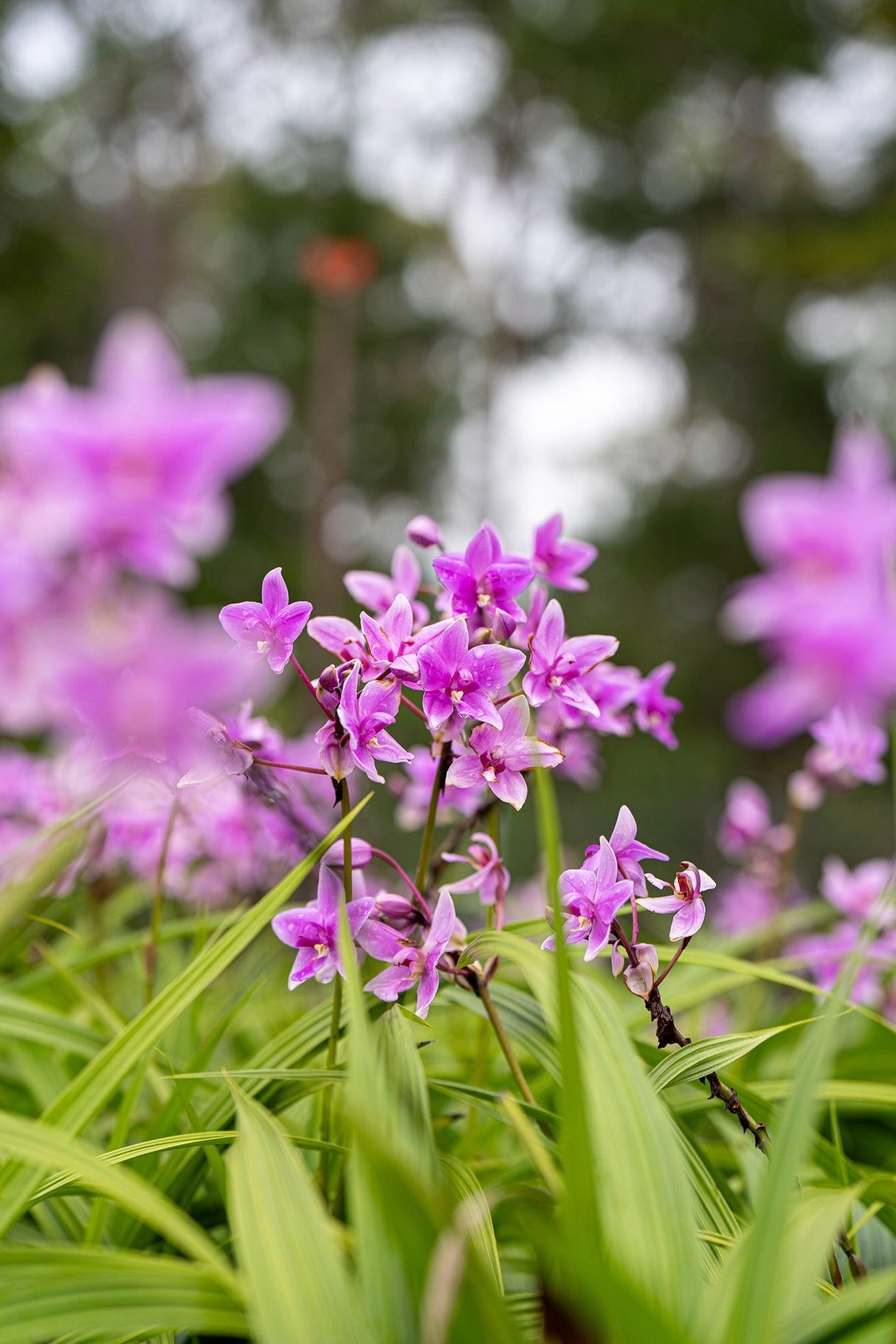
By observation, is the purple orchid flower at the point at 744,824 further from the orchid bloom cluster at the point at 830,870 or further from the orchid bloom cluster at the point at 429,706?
the orchid bloom cluster at the point at 429,706

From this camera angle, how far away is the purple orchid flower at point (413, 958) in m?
0.96

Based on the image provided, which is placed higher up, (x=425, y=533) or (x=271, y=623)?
(x=425, y=533)

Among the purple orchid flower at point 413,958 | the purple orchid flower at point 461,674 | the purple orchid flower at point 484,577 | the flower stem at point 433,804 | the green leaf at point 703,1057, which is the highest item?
the purple orchid flower at point 484,577

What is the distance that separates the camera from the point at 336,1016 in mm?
999

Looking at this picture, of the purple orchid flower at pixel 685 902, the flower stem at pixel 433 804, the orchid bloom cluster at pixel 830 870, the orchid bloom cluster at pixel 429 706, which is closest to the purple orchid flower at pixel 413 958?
the orchid bloom cluster at pixel 429 706

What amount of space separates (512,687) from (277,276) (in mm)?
10494

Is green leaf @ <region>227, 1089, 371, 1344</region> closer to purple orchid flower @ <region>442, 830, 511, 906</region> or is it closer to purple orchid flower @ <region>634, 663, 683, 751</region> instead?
purple orchid flower @ <region>442, 830, 511, 906</region>

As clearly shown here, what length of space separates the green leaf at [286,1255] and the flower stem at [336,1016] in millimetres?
237

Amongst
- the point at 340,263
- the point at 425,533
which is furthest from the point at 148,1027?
the point at 340,263

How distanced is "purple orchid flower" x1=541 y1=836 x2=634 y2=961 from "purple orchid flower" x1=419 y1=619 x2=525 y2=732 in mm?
176

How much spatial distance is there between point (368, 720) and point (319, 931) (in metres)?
0.23

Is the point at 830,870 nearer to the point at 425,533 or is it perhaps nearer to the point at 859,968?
the point at 859,968

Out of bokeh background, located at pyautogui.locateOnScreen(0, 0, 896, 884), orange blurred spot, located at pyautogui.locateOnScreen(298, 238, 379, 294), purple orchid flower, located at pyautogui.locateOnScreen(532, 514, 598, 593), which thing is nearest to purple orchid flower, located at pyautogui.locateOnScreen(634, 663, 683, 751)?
purple orchid flower, located at pyautogui.locateOnScreen(532, 514, 598, 593)

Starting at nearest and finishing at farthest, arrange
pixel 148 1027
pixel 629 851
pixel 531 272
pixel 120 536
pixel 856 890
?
pixel 120 536
pixel 148 1027
pixel 629 851
pixel 856 890
pixel 531 272
